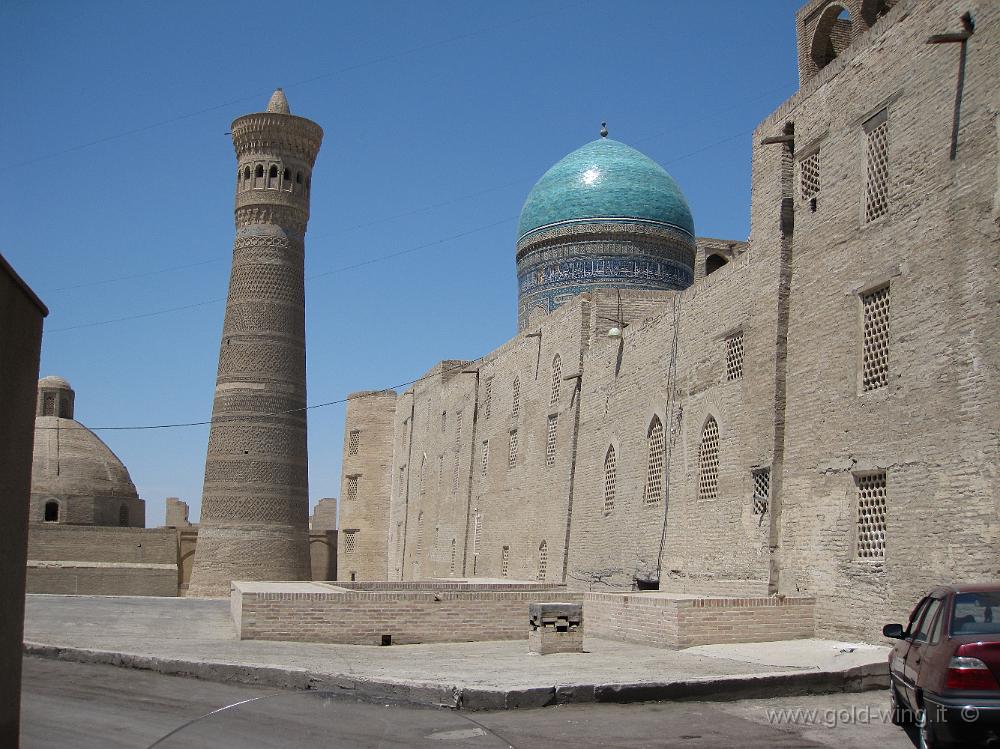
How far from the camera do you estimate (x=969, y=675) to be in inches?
213

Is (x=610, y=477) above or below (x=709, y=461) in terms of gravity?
below

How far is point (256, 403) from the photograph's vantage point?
29328mm

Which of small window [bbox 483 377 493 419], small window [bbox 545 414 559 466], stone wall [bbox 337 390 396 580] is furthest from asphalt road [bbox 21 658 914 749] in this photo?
stone wall [bbox 337 390 396 580]

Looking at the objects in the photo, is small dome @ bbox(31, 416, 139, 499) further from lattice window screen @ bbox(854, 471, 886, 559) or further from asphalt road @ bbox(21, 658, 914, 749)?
lattice window screen @ bbox(854, 471, 886, 559)

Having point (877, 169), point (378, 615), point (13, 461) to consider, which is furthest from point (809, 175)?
point (13, 461)

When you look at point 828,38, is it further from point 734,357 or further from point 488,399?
point 488,399

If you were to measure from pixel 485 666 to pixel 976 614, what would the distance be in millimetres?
4990

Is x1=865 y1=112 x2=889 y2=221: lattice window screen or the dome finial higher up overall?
the dome finial

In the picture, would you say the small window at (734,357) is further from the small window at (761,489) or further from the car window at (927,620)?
the car window at (927,620)

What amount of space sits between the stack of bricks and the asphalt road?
303cm

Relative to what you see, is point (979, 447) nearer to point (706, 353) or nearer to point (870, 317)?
point (870, 317)

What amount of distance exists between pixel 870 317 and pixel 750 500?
2984 mm

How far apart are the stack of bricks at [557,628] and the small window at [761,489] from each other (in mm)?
3265

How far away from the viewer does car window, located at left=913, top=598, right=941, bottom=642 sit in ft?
20.8
